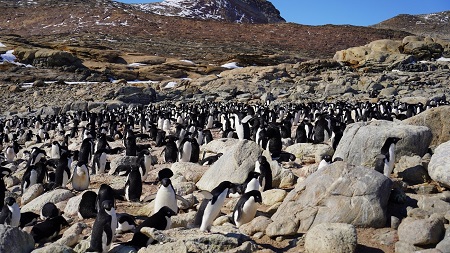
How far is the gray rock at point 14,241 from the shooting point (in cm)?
546

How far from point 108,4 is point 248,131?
264 feet

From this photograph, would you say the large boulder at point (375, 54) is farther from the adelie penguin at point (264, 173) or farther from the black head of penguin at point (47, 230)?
the black head of penguin at point (47, 230)

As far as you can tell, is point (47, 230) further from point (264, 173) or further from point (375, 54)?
point (375, 54)

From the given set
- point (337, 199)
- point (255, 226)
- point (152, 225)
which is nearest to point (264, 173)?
point (255, 226)

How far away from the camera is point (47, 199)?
870cm

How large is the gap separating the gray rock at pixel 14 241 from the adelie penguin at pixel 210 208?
216 centimetres

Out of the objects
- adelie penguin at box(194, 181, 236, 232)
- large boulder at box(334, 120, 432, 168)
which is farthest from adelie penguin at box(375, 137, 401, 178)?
adelie penguin at box(194, 181, 236, 232)

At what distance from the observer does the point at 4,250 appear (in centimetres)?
541

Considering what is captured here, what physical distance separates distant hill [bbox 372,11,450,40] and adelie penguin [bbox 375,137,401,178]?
117 m

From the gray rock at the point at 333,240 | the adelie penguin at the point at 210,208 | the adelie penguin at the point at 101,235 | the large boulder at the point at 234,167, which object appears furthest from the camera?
the large boulder at the point at 234,167

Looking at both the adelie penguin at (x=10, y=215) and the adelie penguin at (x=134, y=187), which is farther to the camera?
the adelie penguin at (x=134, y=187)

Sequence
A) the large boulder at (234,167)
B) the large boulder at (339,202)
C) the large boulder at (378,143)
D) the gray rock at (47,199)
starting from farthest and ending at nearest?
the large boulder at (234,167) < the gray rock at (47,199) < the large boulder at (378,143) < the large boulder at (339,202)

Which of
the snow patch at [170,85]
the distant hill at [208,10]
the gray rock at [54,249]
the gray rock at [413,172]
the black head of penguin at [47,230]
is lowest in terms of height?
the black head of penguin at [47,230]

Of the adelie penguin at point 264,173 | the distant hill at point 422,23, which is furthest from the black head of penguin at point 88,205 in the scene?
the distant hill at point 422,23
